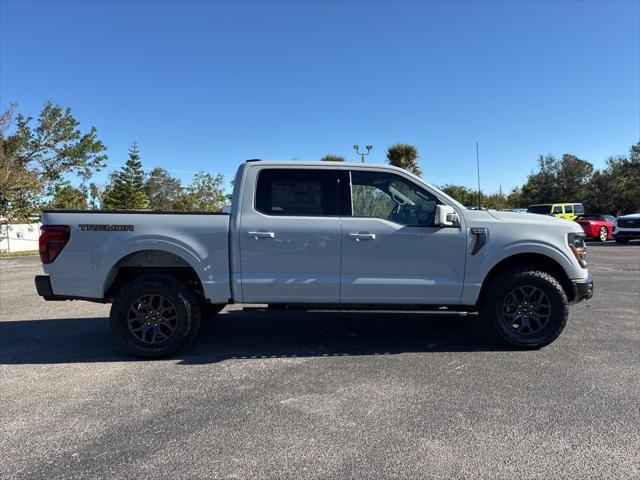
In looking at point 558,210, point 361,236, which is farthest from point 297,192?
point 558,210

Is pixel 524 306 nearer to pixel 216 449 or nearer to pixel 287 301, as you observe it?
pixel 287 301

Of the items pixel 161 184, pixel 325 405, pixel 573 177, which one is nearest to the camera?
pixel 325 405

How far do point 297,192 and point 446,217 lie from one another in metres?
1.64

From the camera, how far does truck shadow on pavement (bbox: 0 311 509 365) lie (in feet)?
16.3

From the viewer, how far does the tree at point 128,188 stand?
60781mm

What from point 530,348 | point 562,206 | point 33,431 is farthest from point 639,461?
point 562,206

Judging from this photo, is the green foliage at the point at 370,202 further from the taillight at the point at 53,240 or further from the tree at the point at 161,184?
the tree at the point at 161,184

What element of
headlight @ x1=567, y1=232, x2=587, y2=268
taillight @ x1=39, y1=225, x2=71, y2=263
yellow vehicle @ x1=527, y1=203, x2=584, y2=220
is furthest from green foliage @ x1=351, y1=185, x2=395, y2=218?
yellow vehicle @ x1=527, y1=203, x2=584, y2=220

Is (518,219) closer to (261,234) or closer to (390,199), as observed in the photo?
(390,199)

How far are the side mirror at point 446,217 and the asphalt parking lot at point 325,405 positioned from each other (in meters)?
1.42

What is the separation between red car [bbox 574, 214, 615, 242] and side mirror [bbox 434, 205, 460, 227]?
22355 mm

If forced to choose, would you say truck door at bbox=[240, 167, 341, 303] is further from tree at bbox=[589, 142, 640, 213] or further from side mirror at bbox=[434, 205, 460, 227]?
tree at bbox=[589, 142, 640, 213]

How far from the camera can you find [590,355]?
189 inches

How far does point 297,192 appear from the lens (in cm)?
501
